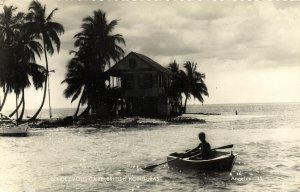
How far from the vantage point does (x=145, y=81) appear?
156 feet

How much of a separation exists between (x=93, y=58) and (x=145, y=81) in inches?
245

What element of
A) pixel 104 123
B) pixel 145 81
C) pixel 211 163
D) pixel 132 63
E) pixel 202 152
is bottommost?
pixel 211 163

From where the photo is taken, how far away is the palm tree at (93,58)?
158 ft

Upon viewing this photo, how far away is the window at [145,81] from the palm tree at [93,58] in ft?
12.4

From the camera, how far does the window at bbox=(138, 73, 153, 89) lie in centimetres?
4747

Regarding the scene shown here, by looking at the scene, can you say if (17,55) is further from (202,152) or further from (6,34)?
(202,152)

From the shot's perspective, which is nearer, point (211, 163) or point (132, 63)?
point (211, 163)

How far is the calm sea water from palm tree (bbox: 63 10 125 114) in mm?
13447

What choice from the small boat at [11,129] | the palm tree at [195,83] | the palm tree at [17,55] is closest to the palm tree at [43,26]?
the palm tree at [17,55]

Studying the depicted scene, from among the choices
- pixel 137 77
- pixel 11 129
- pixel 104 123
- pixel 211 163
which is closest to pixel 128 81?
pixel 137 77

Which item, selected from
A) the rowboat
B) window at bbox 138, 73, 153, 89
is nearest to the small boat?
window at bbox 138, 73, 153, 89

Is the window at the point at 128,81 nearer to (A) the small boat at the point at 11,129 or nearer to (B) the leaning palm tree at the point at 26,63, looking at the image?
(B) the leaning palm tree at the point at 26,63

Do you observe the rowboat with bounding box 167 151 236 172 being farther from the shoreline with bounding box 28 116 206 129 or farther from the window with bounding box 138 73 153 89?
the window with bounding box 138 73 153 89

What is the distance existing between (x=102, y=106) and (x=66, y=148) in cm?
2207
